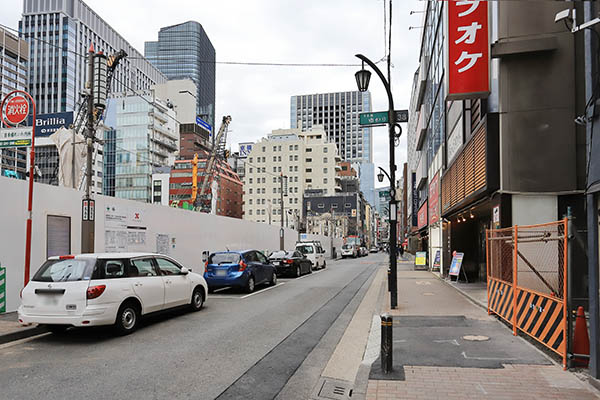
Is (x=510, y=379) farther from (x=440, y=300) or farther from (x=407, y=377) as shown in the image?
(x=440, y=300)

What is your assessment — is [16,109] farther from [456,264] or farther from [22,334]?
[456,264]

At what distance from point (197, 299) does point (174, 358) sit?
15.4 feet

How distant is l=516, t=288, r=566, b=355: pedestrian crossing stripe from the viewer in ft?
21.5

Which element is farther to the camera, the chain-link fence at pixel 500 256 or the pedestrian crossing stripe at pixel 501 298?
the chain-link fence at pixel 500 256

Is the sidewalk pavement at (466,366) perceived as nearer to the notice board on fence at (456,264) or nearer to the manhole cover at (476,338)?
the manhole cover at (476,338)

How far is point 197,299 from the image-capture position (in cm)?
1170

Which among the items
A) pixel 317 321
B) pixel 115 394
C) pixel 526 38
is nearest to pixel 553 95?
pixel 526 38

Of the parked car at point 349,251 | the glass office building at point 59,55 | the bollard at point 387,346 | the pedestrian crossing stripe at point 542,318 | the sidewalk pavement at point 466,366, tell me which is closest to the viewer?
the sidewalk pavement at point 466,366

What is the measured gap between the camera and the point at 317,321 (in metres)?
10.6

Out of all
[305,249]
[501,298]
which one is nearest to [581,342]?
[501,298]

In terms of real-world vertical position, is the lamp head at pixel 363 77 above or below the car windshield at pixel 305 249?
above

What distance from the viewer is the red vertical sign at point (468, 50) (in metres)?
12.3

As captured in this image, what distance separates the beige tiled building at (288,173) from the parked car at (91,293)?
121 metres

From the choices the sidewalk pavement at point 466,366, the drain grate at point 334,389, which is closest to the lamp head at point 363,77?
the sidewalk pavement at point 466,366
